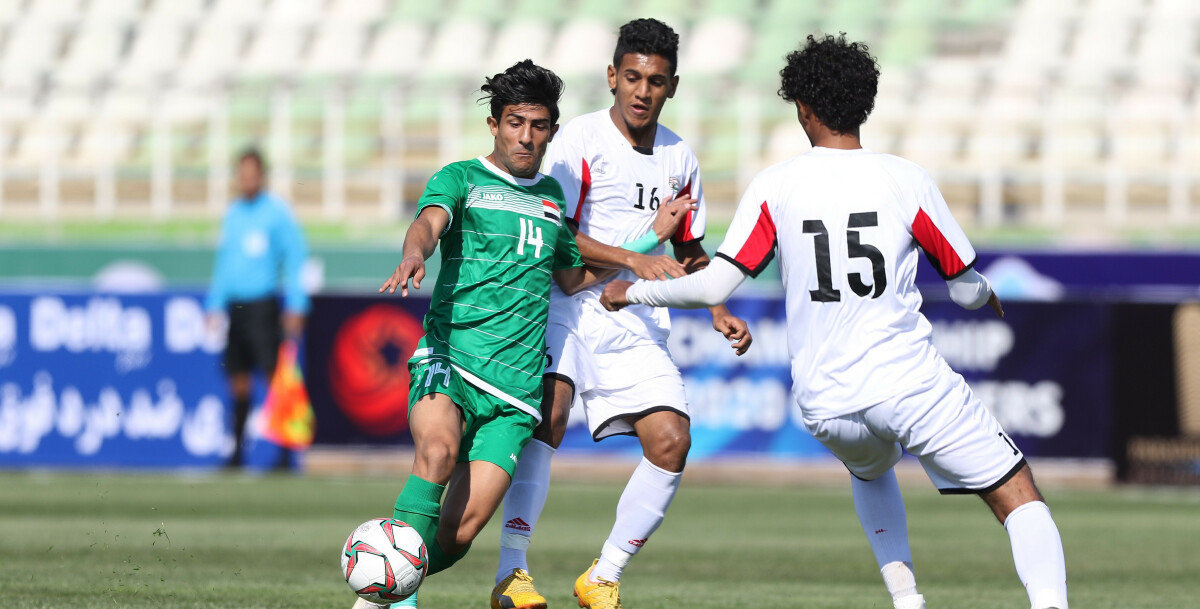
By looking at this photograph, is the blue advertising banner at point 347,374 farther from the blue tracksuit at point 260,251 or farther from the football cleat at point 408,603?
the football cleat at point 408,603

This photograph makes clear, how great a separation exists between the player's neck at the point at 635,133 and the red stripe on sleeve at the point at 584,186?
0.22 meters

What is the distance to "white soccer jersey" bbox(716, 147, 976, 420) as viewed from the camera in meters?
4.66

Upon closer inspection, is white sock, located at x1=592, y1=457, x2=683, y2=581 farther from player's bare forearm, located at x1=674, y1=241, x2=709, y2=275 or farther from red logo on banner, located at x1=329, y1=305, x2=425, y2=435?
red logo on banner, located at x1=329, y1=305, x2=425, y2=435

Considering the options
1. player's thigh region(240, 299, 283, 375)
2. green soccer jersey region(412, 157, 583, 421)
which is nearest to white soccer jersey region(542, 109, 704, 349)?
green soccer jersey region(412, 157, 583, 421)

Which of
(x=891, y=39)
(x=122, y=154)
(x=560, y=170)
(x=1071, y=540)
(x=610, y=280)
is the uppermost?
(x=891, y=39)

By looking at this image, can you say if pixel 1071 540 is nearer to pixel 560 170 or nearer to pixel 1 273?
pixel 560 170

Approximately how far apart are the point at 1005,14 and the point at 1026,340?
30.8 feet

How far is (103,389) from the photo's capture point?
14172 mm

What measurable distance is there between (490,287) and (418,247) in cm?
52

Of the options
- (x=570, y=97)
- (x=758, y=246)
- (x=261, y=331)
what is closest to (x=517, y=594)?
(x=758, y=246)

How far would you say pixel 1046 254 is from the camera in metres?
15.4

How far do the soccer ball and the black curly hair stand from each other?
1820mm

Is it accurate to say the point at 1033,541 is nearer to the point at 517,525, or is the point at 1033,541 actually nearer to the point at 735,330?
the point at 735,330

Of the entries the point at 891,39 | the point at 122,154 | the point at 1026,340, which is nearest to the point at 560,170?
the point at 1026,340
